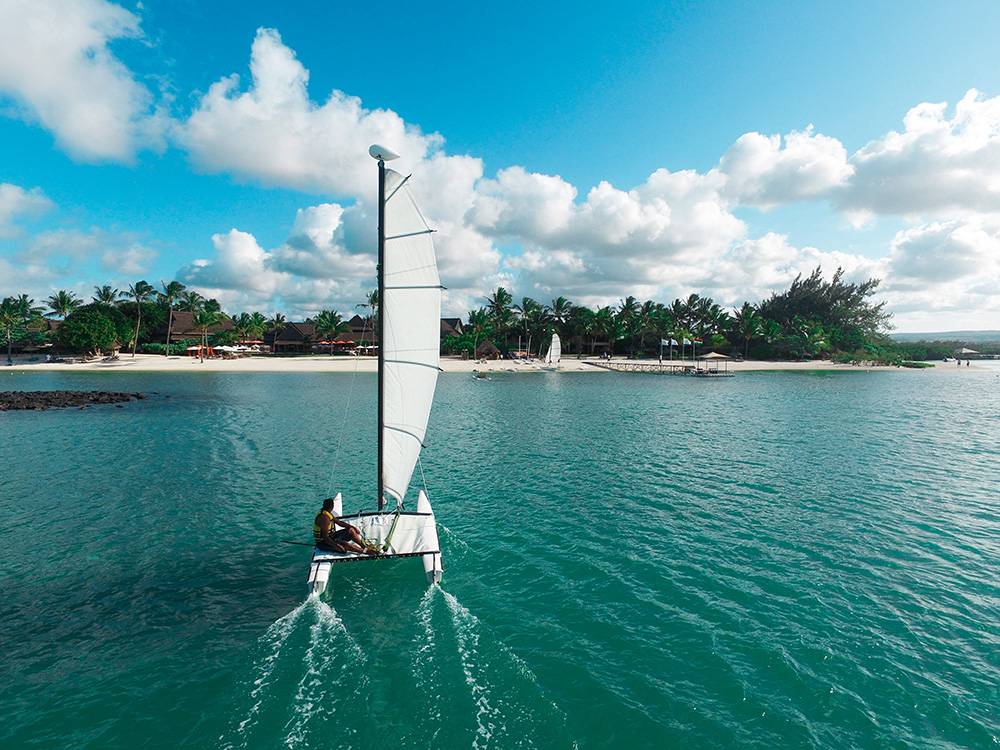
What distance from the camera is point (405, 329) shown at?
15.2 metres

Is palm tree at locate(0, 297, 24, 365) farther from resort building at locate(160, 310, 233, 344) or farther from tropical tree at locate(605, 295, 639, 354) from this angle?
tropical tree at locate(605, 295, 639, 354)

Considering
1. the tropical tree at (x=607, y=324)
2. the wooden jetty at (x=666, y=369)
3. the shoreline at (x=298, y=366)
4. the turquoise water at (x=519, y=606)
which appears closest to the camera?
the turquoise water at (x=519, y=606)

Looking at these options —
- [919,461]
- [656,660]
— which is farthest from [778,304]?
[656,660]

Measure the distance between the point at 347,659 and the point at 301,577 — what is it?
487cm

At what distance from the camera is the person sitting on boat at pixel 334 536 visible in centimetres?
1411

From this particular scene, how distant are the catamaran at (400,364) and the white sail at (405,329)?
3cm

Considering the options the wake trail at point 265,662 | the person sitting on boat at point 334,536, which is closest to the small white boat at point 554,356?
the person sitting on boat at point 334,536

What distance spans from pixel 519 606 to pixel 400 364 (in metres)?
7.95

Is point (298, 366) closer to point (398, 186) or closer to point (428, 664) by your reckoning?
point (398, 186)

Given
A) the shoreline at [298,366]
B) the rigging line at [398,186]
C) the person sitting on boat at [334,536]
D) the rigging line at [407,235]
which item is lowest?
the person sitting on boat at [334,536]

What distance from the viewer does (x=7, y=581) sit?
48.6 ft

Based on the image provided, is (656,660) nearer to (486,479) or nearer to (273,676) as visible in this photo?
(273,676)

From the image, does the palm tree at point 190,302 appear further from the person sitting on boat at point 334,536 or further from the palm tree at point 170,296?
the person sitting on boat at point 334,536

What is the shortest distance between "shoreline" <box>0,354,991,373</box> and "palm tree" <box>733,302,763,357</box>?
9815mm
